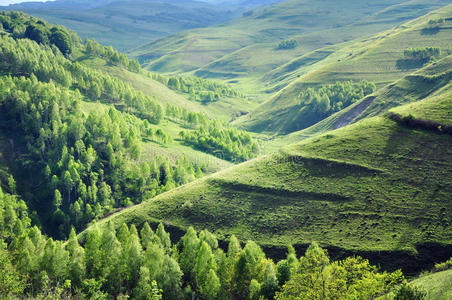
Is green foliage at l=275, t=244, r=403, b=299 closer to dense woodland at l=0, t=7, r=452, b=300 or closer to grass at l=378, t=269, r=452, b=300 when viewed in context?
dense woodland at l=0, t=7, r=452, b=300

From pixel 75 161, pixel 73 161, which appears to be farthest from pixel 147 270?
pixel 75 161

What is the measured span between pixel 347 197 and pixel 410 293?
59.0 meters

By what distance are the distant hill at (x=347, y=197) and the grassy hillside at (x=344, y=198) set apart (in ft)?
0.81

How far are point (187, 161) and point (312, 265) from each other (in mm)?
133073

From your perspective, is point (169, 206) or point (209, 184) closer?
point (169, 206)

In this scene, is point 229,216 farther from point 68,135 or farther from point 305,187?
point 68,135

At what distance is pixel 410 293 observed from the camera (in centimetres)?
5638

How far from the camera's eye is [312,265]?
230 ft

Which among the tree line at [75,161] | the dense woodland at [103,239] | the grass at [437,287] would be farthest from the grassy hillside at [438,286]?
the tree line at [75,161]

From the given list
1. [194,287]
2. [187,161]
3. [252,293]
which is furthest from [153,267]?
[187,161]

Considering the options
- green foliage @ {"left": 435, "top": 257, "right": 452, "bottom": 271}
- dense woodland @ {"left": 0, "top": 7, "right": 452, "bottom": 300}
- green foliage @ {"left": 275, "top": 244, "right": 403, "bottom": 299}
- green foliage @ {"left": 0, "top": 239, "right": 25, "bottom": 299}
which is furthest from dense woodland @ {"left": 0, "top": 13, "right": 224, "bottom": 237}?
green foliage @ {"left": 435, "top": 257, "right": 452, "bottom": 271}

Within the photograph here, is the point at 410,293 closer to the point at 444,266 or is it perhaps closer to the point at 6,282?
the point at 444,266

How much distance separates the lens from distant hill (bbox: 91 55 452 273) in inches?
3863

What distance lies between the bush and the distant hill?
36394 mm
